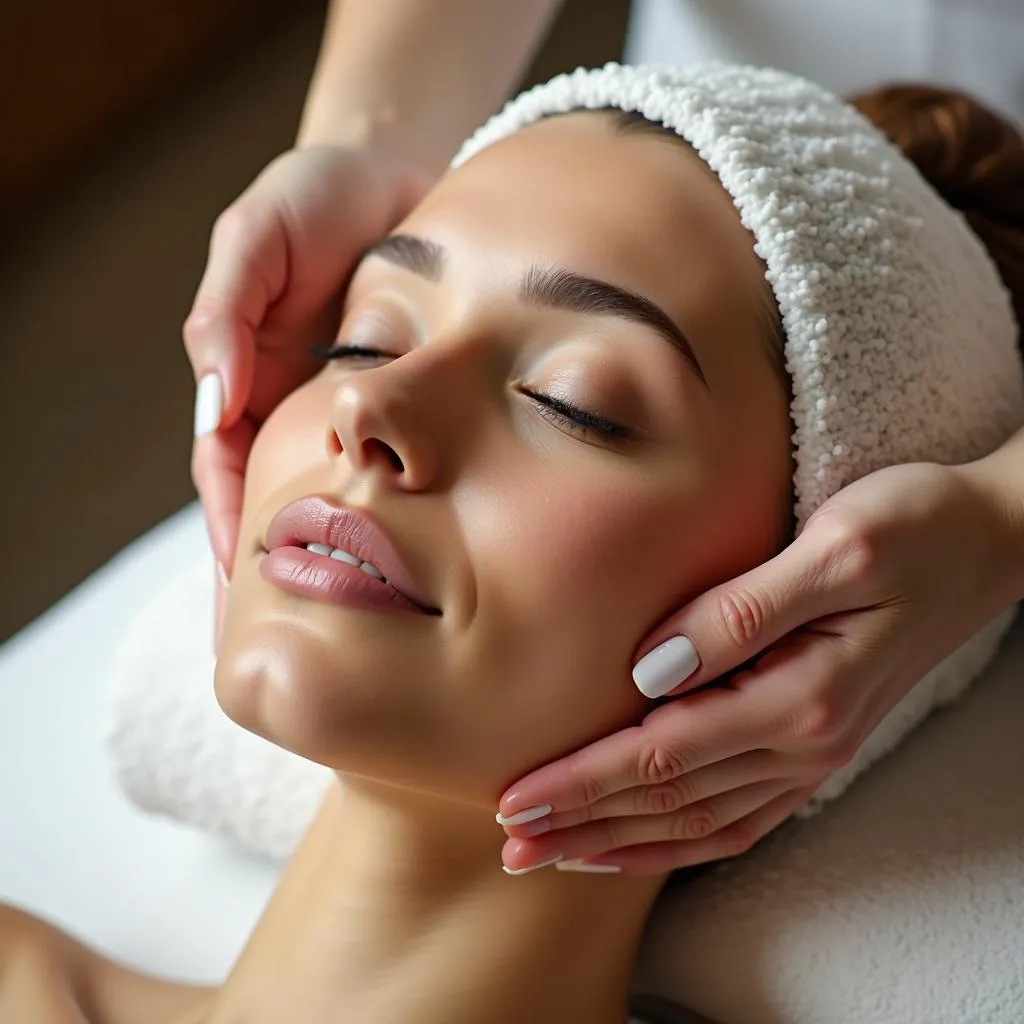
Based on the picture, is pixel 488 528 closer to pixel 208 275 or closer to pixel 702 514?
pixel 702 514

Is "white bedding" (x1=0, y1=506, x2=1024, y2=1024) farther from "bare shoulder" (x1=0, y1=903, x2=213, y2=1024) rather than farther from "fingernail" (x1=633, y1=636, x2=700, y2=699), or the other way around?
"fingernail" (x1=633, y1=636, x2=700, y2=699)

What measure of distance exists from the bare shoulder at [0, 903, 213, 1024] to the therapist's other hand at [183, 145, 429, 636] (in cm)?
35

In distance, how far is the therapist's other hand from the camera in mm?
1101

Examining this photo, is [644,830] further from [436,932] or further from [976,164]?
[976,164]

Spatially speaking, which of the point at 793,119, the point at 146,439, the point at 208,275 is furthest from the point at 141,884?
the point at 146,439

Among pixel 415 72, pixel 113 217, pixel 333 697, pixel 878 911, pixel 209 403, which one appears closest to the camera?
pixel 333 697

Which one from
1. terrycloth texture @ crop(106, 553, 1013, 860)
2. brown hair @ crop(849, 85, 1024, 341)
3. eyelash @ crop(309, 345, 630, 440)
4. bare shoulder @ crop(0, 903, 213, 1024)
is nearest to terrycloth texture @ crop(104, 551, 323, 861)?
terrycloth texture @ crop(106, 553, 1013, 860)

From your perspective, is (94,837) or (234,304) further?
(94,837)

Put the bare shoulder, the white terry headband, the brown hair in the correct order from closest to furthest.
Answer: the white terry headband, the bare shoulder, the brown hair

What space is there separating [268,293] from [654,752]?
1.98 feet

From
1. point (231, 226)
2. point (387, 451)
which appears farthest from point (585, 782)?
point (231, 226)

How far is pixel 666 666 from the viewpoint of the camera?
82cm

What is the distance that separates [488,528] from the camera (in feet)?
2.68

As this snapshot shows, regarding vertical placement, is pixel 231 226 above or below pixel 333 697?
above
